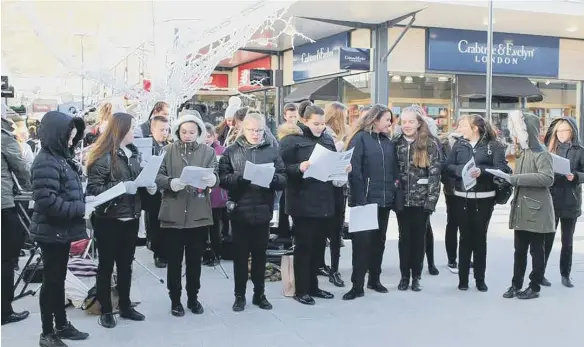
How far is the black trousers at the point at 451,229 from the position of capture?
680 cm

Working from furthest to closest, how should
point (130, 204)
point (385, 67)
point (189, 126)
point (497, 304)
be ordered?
point (385, 67)
point (497, 304)
point (189, 126)
point (130, 204)

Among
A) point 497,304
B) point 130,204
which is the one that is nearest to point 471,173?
point 497,304

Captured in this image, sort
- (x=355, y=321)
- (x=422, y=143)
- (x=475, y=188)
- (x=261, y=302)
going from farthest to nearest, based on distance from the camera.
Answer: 1. (x=475, y=188)
2. (x=422, y=143)
3. (x=261, y=302)
4. (x=355, y=321)

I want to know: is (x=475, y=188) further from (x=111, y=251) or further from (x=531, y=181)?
(x=111, y=251)

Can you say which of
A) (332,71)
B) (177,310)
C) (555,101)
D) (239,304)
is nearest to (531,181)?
(239,304)

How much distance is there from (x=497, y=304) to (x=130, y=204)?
3.64 m

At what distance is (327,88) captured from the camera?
1845 centimetres

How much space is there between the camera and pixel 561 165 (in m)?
6.09

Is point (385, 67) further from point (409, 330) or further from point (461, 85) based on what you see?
point (409, 330)

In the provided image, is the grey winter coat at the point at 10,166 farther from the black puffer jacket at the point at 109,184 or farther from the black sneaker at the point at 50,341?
the black sneaker at the point at 50,341

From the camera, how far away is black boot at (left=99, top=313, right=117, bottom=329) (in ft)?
16.3

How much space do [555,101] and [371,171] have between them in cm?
1626

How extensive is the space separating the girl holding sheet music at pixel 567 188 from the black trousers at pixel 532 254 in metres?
0.32

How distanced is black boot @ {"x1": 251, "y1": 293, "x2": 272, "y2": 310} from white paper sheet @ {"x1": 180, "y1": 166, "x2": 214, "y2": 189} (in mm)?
1266
